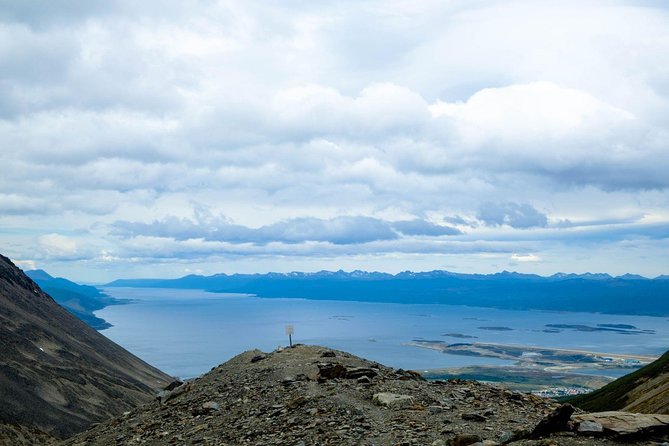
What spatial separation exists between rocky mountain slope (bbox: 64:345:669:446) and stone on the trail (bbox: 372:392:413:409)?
39 millimetres

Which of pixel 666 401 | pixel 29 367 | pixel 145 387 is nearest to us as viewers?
pixel 666 401

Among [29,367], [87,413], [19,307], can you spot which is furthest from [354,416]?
[19,307]

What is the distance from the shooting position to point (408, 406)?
22.2m

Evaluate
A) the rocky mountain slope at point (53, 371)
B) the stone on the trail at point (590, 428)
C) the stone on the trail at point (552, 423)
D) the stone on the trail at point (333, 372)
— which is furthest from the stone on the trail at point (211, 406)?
the rocky mountain slope at point (53, 371)

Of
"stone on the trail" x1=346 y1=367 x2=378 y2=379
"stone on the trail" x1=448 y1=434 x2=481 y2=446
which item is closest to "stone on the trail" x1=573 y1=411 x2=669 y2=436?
"stone on the trail" x1=448 y1=434 x2=481 y2=446

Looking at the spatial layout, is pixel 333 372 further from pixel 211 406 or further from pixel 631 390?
pixel 631 390

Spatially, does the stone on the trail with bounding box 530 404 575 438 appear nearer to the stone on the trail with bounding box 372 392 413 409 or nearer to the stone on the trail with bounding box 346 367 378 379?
the stone on the trail with bounding box 372 392 413 409

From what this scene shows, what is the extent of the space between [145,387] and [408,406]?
120992mm

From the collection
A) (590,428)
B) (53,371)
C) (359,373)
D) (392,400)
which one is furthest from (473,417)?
(53,371)

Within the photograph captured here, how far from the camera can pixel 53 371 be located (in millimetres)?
106375

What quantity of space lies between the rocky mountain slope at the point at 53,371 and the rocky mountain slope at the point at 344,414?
52.5 metres

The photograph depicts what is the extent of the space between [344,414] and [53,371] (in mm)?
100233

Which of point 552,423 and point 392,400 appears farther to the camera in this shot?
point 392,400

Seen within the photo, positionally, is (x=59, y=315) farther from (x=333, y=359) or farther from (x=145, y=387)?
(x=333, y=359)
